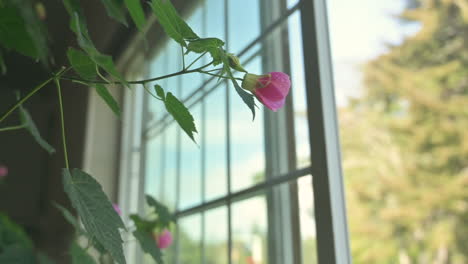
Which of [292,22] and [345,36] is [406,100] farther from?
[292,22]

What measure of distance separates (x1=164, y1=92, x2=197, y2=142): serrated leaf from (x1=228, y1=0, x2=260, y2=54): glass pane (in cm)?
56

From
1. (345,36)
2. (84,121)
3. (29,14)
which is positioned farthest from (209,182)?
(345,36)

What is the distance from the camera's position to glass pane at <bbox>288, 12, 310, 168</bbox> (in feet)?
2.41

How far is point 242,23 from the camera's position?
94 cm

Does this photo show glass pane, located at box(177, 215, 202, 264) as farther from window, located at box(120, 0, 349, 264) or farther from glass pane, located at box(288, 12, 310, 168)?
glass pane, located at box(288, 12, 310, 168)

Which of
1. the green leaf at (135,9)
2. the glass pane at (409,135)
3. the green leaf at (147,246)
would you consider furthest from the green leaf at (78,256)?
the glass pane at (409,135)

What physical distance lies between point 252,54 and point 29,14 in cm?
72

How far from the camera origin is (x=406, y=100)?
256 inches

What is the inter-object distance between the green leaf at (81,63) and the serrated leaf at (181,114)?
63 mm

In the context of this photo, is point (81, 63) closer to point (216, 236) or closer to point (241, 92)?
point (241, 92)

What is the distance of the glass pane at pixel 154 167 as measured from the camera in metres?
1.40

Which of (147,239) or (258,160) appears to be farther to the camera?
(258,160)

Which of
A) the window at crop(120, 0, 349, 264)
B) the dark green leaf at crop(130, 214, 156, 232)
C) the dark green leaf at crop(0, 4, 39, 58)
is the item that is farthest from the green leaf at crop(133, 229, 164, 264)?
the dark green leaf at crop(0, 4, 39, 58)

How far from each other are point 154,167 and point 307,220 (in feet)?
2.74
